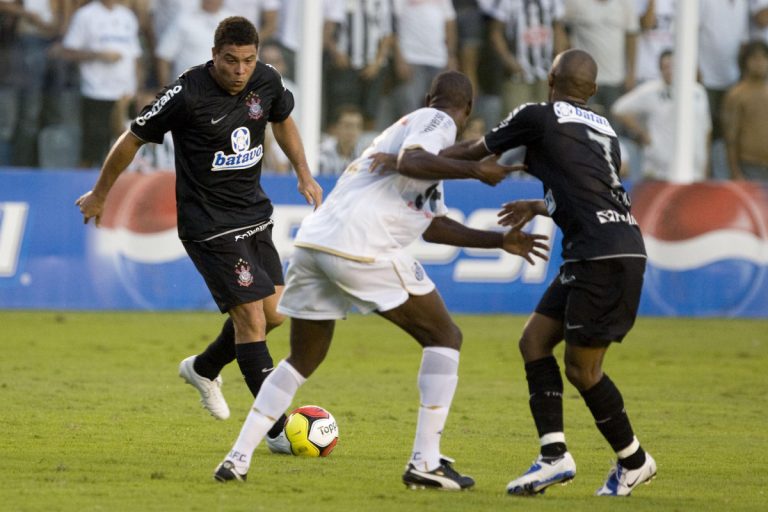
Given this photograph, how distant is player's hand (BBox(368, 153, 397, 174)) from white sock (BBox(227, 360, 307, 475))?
977 millimetres

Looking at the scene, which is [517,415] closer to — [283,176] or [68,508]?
[68,508]

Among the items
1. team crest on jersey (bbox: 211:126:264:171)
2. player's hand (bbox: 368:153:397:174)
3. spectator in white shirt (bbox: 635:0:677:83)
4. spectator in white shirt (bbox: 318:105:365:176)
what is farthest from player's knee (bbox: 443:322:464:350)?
spectator in white shirt (bbox: 635:0:677:83)

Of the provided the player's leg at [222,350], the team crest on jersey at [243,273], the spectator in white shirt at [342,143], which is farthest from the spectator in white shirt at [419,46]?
the team crest on jersey at [243,273]

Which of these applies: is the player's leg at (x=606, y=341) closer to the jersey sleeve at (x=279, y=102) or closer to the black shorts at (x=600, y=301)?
the black shorts at (x=600, y=301)

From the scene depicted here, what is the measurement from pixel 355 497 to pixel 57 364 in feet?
19.3

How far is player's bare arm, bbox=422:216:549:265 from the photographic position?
664 centimetres

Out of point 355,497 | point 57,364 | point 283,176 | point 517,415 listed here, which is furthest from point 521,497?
point 283,176

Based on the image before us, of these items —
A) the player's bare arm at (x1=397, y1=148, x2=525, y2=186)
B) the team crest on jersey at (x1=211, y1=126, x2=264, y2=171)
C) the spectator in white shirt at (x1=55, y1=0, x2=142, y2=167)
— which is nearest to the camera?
the player's bare arm at (x1=397, y1=148, x2=525, y2=186)

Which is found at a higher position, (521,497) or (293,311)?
(293,311)

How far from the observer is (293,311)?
661cm

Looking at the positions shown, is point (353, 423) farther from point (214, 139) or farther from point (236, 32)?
point (236, 32)

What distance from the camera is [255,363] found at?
25.1ft

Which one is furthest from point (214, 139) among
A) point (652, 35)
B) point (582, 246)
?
point (652, 35)

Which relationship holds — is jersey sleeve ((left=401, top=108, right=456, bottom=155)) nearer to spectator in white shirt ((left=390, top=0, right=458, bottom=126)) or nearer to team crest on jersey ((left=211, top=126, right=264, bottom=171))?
team crest on jersey ((left=211, top=126, right=264, bottom=171))
